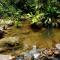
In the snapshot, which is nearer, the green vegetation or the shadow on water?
the shadow on water

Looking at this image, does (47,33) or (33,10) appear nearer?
(47,33)

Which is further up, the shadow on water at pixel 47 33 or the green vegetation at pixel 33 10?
the green vegetation at pixel 33 10

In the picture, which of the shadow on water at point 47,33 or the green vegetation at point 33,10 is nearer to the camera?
the shadow on water at point 47,33

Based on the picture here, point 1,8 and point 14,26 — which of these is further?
point 1,8

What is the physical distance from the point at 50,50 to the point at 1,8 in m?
7.41

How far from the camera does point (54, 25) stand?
1173 cm

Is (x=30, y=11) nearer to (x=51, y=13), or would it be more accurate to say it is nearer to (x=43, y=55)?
(x=51, y=13)

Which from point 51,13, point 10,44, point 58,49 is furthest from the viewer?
point 51,13

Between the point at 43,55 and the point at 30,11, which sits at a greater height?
the point at 30,11

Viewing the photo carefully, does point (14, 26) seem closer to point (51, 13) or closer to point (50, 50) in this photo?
point (51, 13)

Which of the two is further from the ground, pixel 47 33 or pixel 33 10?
pixel 33 10

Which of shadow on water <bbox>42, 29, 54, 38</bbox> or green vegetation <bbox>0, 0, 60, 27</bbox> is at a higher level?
green vegetation <bbox>0, 0, 60, 27</bbox>

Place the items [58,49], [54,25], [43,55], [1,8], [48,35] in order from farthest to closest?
[1,8]
[54,25]
[48,35]
[58,49]
[43,55]

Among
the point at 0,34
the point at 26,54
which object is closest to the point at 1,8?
the point at 0,34
